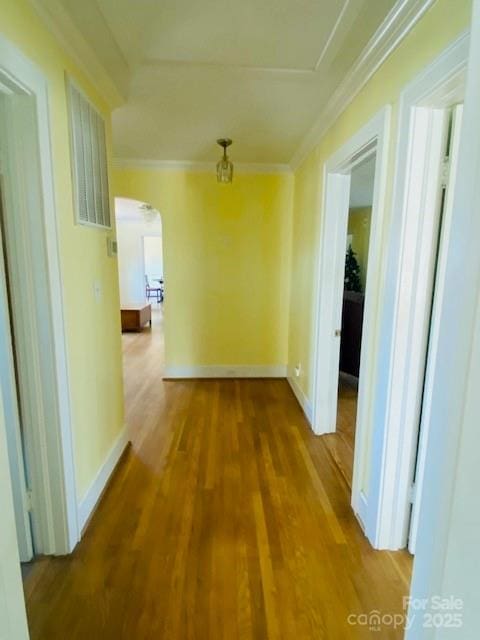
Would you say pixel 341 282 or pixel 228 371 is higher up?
pixel 341 282

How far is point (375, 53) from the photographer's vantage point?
1.57 metres

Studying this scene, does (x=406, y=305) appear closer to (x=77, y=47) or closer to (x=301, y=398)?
(x=77, y=47)

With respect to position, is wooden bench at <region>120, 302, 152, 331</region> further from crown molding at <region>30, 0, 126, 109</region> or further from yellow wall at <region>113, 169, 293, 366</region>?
crown molding at <region>30, 0, 126, 109</region>

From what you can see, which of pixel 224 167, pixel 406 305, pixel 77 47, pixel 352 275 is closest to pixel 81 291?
pixel 77 47

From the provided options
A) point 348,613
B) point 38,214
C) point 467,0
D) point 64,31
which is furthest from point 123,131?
point 348,613

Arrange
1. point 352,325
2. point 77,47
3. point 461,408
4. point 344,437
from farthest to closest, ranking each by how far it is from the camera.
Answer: point 352,325, point 344,437, point 77,47, point 461,408

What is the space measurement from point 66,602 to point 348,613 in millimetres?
1183

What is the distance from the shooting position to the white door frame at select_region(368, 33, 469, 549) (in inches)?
53.4

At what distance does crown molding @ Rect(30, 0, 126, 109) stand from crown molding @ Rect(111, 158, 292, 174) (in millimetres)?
1453

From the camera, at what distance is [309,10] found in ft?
4.62

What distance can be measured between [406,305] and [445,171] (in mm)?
567

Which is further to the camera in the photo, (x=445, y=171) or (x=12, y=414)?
(x=12, y=414)

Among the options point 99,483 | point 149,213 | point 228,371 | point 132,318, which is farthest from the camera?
point 149,213

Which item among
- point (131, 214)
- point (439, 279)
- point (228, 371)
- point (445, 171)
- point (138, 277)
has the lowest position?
point (228, 371)
